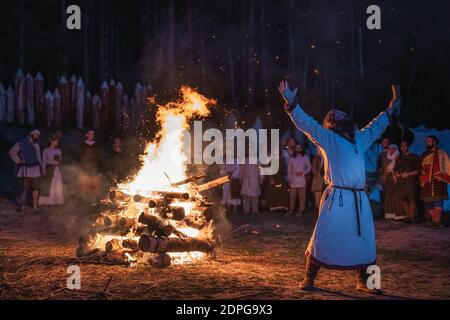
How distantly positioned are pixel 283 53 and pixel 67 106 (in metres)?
8.21

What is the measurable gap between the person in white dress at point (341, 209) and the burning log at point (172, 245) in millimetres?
2007

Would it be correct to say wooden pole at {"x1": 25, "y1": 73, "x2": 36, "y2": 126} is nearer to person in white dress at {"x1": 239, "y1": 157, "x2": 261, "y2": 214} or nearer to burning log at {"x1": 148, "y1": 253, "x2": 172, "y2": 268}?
person in white dress at {"x1": 239, "y1": 157, "x2": 261, "y2": 214}

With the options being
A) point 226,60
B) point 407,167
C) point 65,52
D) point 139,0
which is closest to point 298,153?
point 407,167

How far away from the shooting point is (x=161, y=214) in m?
7.08

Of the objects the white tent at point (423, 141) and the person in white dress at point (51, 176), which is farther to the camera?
the white tent at point (423, 141)

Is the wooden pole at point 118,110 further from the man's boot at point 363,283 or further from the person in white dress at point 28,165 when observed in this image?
the man's boot at point 363,283

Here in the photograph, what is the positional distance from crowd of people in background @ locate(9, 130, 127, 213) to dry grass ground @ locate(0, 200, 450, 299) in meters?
→ 2.41

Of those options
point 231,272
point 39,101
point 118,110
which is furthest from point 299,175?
point 39,101

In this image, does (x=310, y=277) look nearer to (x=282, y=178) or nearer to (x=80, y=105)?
(x=282, y=178)

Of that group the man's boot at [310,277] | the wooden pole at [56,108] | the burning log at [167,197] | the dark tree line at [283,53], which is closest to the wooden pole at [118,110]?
the wooden pole at [56,108]

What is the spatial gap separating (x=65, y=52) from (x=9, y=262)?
14.9 meters

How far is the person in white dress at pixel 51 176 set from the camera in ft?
41.5

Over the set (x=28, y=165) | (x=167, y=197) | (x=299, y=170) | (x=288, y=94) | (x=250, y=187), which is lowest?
(x=250, y=187)

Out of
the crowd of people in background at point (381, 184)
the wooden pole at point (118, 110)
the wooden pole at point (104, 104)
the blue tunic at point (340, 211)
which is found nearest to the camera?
the blue tunic at point (340, 211)
